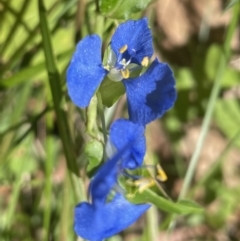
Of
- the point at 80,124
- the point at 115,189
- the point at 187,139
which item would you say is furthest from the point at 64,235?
the point at 187,139

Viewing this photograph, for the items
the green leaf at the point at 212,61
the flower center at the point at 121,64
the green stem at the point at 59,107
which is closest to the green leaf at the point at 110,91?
the flower center at the point at 121,64

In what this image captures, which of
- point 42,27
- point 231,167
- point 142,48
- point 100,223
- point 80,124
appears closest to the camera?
point 100,223

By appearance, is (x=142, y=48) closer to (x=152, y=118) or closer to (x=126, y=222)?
(x=152, y=118)

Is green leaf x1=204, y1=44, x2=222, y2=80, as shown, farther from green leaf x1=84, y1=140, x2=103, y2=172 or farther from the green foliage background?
green leaf x1=84, y1=140, x2=103, y2=172

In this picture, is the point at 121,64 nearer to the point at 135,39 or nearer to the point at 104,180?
the point at 135,39

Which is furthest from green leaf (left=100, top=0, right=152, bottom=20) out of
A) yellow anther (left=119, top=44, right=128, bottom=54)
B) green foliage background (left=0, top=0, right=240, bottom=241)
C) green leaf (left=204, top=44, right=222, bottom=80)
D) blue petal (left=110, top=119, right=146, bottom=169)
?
green leaf (left=204, top=44, right=222, bottom=80)
